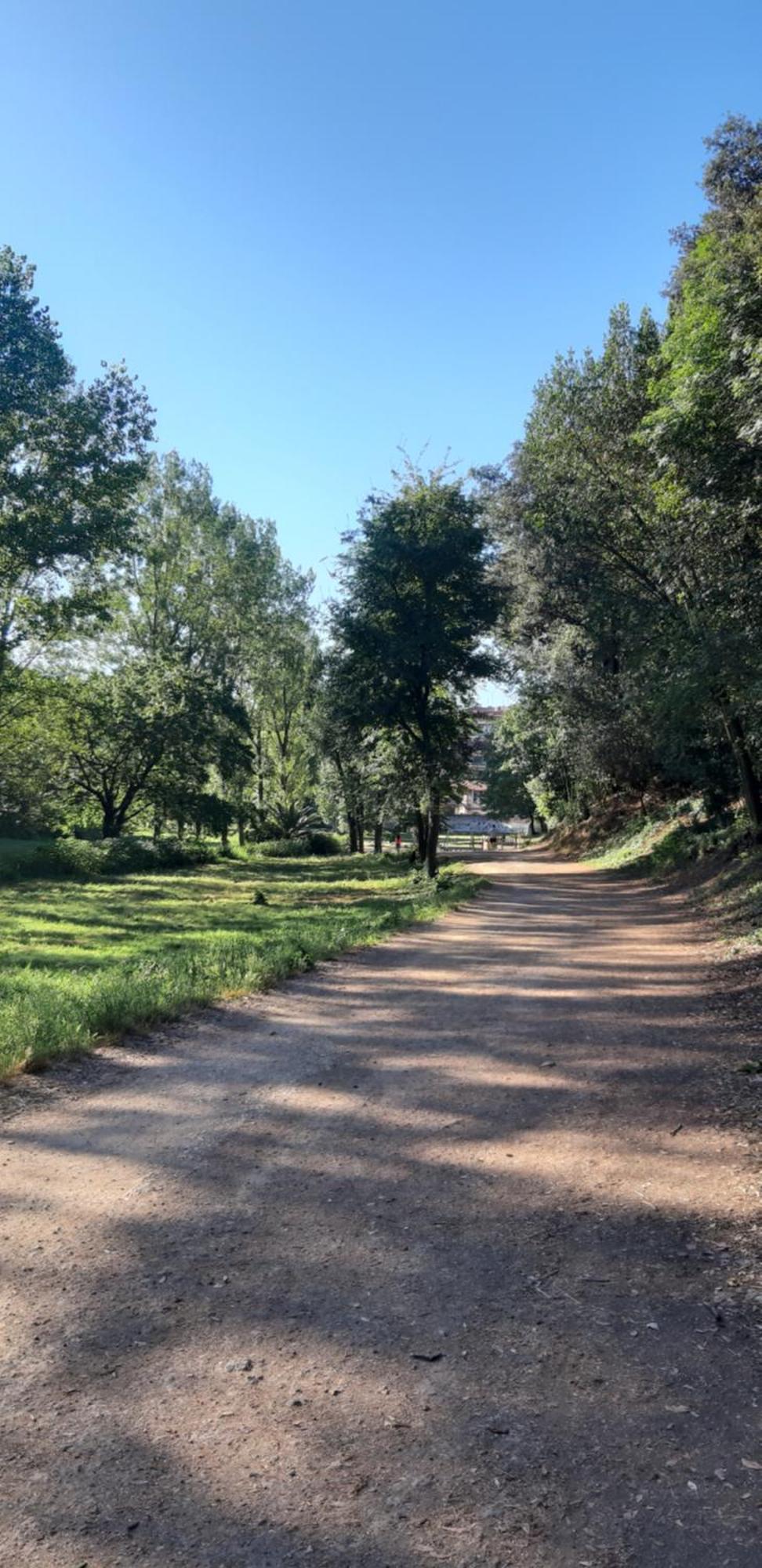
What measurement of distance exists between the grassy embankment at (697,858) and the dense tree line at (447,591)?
1.21 meters

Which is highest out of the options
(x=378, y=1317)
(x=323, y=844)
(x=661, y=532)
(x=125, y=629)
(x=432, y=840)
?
(x=125, y=629)

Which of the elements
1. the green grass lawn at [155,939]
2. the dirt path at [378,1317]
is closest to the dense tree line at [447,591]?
the green grass lawn at [155,939]

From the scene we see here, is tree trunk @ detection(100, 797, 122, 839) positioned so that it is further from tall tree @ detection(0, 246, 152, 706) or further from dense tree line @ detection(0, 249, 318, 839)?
tall tree @ detection(0, 246, 152, 706)

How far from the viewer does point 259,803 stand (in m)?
49.3

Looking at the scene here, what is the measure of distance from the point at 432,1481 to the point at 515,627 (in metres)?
24.8

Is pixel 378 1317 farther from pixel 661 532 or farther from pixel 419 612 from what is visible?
pixel 419 612

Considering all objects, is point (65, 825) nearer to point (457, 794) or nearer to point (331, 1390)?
point (457, 794)

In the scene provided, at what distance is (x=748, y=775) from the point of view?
55.2ft

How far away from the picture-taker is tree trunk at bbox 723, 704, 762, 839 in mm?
15938

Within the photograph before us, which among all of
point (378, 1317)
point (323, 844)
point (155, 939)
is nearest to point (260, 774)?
point (323, 844)

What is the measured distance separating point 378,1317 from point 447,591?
20.7m

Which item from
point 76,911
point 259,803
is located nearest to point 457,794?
point 76,911

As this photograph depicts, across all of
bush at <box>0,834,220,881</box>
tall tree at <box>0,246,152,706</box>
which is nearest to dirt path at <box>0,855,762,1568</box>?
tall tree at <box>0,246,152,706</box>

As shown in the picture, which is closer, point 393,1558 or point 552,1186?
point 393,1558
